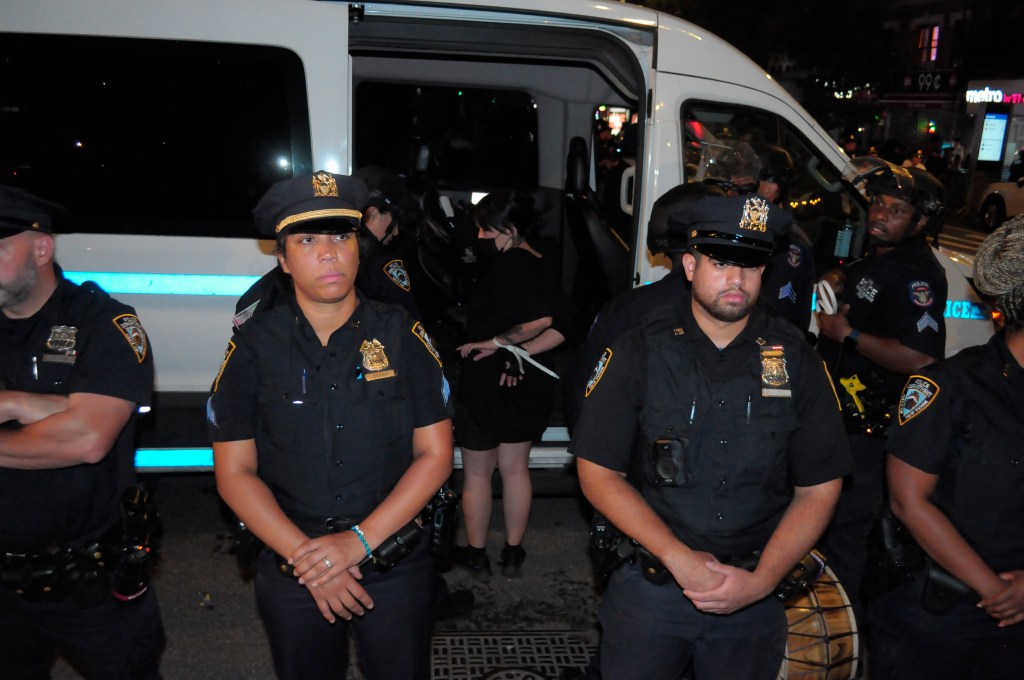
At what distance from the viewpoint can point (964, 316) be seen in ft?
15.1

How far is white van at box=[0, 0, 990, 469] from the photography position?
3.81 metres

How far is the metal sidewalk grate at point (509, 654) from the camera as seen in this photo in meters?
3.52

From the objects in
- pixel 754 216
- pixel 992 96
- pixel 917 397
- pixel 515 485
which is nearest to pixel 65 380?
pixel 754 216

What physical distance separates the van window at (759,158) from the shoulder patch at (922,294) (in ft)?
3.25

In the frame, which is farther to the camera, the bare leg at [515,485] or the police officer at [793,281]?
the bare leg at [515,485]

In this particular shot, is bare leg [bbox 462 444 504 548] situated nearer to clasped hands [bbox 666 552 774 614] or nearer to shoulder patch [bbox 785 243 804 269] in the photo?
shoulder patch [bbox 785 243 804 269]

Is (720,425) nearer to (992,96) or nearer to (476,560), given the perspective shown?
(476,560)

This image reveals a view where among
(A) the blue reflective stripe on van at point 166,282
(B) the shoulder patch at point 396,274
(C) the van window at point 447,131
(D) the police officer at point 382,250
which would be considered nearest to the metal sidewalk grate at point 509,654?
(D) the police officer at point 382,250

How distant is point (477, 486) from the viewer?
13.6 feet

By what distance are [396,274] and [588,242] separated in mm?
2869

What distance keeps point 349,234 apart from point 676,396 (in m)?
1.04

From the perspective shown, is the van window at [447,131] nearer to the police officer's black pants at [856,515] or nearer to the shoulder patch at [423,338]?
the police officer's black pants at [856,515]

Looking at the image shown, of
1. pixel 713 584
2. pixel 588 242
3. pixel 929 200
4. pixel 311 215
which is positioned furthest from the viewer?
pixel 588 242

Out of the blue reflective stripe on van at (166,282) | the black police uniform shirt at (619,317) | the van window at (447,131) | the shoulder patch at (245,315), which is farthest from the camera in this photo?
the van window at (447,131)
